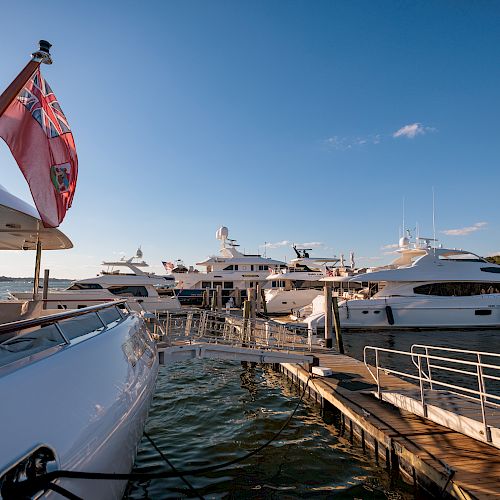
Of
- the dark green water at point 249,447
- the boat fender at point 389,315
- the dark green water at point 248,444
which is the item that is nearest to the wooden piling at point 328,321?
the dark green water at point 248,444

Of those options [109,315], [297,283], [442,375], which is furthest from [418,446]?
[297,283]

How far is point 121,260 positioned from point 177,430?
2623 cm

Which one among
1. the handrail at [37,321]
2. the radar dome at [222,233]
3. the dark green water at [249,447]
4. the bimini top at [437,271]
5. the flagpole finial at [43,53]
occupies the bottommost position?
the dark green water at [249,447]

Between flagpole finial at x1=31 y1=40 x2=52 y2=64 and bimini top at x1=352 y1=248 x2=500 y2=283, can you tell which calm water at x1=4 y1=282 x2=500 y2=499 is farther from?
bimini top at x1=352 y1=248 x2=500 y2=283

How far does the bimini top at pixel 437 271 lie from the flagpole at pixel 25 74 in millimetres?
20825

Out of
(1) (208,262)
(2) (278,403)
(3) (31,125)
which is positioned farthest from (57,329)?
(1) (208,262)

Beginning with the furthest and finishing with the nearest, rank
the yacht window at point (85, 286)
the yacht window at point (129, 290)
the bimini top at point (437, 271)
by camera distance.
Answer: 1. the yacht window at point (129, 290)
2. the yacht window at point (85, 286)
3. the bimini top at point (437, 271)

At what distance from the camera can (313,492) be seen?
562cm

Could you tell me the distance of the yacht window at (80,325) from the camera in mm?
3799

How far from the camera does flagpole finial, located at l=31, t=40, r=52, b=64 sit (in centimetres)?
565

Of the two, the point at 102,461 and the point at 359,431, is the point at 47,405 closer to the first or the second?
the point at 102,461

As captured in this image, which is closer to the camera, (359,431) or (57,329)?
(57,329)

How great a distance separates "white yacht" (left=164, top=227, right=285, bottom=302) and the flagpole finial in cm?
3086

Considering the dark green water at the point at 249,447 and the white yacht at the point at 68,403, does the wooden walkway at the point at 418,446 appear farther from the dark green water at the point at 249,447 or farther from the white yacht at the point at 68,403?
the white yacht at the point at 68,403
